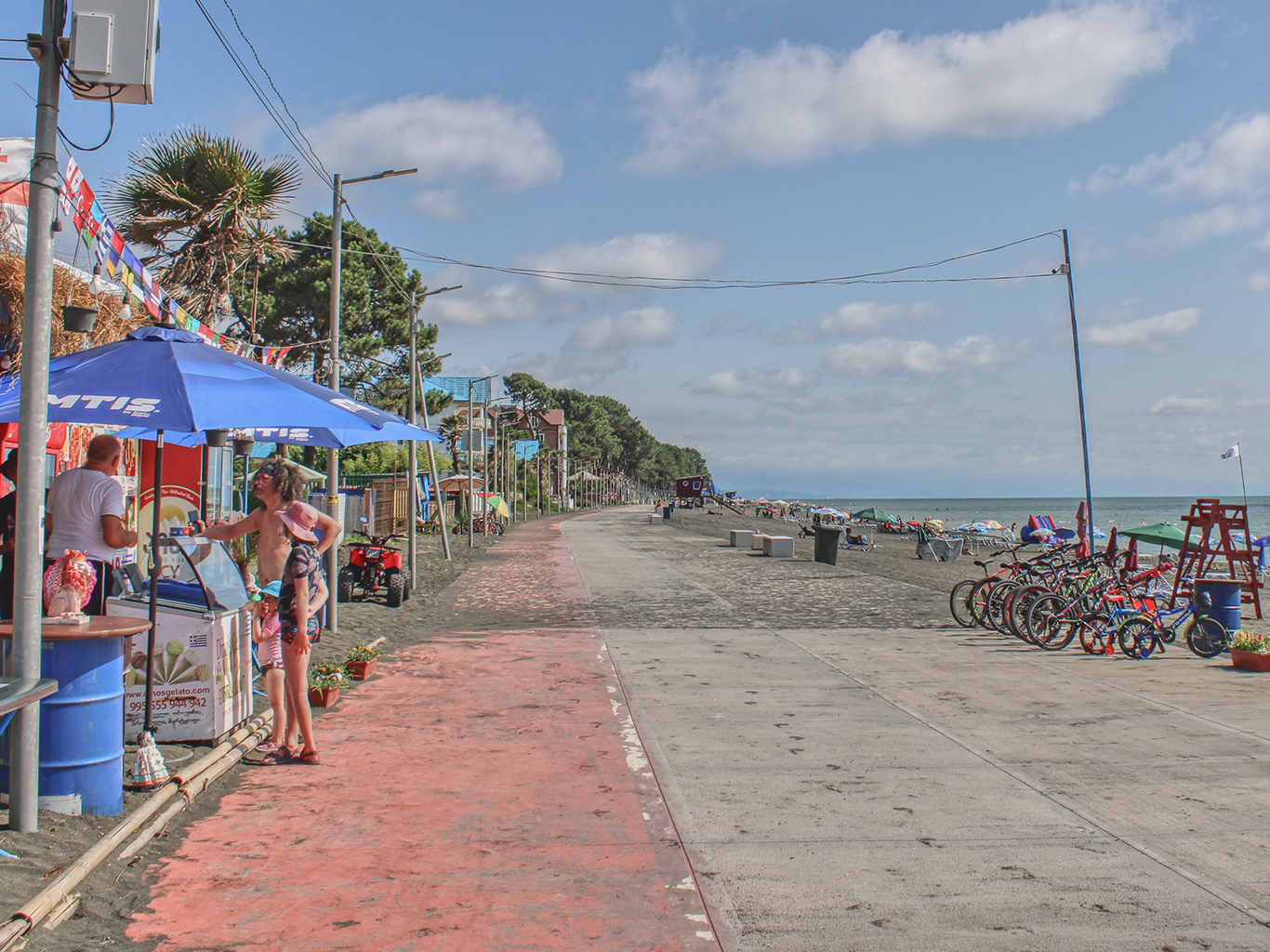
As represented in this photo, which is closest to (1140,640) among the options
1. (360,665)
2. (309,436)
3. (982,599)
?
(982,599)

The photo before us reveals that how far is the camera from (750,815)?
515 centimetres

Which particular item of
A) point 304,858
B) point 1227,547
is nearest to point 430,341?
point 1227,547

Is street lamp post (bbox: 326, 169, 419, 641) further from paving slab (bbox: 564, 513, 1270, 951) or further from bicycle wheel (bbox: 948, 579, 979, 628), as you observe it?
bicycle wheel (bbox: 948, 579, 979, 628)

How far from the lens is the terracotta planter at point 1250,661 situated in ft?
31.9

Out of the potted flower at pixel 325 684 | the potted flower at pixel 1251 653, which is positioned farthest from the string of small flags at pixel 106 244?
the potted flower at pixel 1251 653

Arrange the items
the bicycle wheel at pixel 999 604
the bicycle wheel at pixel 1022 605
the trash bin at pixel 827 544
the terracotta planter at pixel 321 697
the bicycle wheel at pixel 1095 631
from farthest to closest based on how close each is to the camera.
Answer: the trash bin at pixel 827 544 → the bicycle wheel at pixel 999 604 → the bicycle wheel at pixel 1022 605 → the bicycle wheel at pixel 1095 631 → the terracotta planter at pixel 321 697

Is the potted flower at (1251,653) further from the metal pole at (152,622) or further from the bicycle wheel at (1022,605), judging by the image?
the metal pole at (152,622)

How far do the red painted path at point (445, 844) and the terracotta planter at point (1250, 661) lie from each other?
6764mm

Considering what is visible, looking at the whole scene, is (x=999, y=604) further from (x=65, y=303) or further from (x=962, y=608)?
(x=65, y=303)

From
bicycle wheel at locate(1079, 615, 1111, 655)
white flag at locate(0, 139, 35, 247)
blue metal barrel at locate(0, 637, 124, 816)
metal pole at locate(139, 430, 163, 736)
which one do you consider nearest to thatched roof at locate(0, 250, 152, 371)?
white flag at locate(0, 139, 35, 247)

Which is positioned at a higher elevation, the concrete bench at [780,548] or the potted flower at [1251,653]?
→ the concrete bench at [780,548]

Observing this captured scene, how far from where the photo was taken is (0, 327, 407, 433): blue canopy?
5.41 metres

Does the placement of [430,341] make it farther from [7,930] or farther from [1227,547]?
[7,930]

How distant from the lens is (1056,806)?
5312 millimetres
